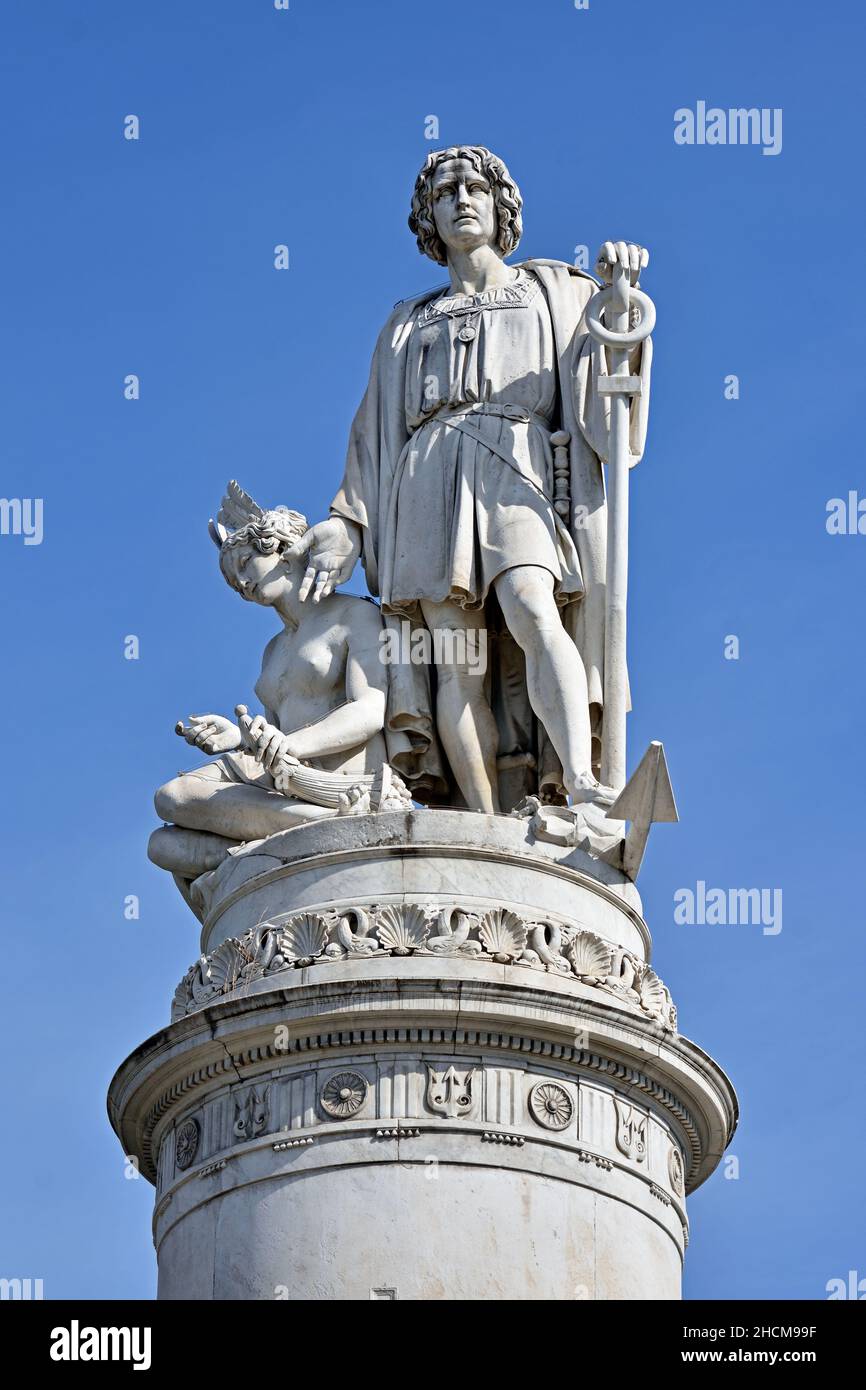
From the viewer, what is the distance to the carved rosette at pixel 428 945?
20.5 meters

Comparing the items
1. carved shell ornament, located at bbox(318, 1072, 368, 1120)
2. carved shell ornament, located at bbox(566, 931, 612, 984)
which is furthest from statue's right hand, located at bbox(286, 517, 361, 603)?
carved shell ornament, located at bbox(318, 1072, 368, 1120)

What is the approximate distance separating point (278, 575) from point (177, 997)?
12.5 ft

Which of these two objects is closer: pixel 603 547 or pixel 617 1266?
pixel 617 1266

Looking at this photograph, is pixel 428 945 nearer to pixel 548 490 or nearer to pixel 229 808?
pixel 229 808

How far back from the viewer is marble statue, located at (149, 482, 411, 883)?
22.2 metres

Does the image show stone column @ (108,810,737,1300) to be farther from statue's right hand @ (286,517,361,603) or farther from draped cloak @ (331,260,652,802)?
statue's right hand @ (286,517,361,603)

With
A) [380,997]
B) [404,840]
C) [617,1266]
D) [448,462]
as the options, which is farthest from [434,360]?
[617,1266]

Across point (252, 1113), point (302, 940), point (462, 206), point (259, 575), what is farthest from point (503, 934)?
point (462, 206)

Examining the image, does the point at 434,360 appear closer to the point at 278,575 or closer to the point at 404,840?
the point at 278,575

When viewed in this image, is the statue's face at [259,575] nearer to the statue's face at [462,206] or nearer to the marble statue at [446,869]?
the marble statue at [446,869]

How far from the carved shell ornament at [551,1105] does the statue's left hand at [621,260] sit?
703 centimetres

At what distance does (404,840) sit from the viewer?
69.5 ft

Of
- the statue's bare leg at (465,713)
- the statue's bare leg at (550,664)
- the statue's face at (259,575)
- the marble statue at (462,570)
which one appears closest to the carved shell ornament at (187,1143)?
the marble statue at (462,570)

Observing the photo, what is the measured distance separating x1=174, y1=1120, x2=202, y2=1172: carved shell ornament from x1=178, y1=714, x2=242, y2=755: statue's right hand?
10.5 ft
